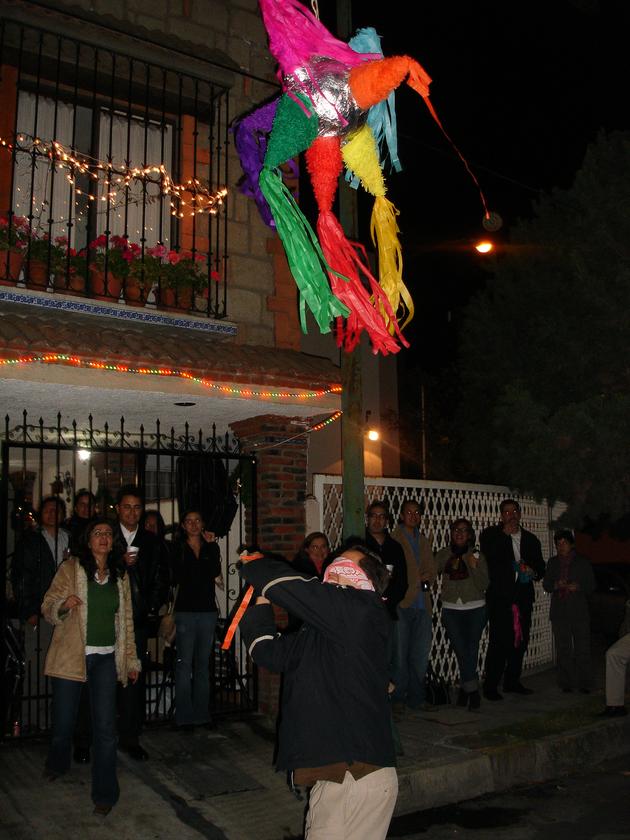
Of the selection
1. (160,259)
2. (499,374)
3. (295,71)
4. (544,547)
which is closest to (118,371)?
(160,259)

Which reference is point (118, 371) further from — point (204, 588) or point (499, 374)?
point (499, 374)

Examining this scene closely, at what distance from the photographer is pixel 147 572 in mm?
6832

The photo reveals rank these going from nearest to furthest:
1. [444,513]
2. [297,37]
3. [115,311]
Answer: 1. [297,37]
2. [115,311]
3. [444,513]

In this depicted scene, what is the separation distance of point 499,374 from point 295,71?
8973 millimetres

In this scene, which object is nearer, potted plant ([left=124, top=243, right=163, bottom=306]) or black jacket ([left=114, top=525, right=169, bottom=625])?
black jacket ([left=114, top=525, right=169, bottom=625])

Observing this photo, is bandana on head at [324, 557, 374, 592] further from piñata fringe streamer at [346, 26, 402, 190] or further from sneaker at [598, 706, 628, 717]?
sneaker at [598, 706, 628, 717]

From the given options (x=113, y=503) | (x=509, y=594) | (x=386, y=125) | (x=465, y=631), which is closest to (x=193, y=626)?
(x=113, y=503)

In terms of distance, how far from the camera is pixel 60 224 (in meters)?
7.79

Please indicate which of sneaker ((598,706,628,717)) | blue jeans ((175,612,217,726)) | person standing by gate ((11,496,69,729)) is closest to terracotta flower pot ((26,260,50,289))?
person standing by gate ((11,496,69,729))

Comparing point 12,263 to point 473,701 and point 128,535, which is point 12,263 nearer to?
point 128,535

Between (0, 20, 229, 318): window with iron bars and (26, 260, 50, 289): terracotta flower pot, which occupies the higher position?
(0, 20, 229, 318): window with iron bars

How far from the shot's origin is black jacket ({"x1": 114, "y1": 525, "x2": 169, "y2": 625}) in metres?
6.62

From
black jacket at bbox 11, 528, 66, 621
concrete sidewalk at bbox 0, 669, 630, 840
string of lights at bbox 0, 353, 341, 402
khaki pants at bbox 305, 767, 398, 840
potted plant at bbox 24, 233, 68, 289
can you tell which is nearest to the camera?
khaki pants at bbox 305, 767, 398, 840

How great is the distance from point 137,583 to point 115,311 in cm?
246
